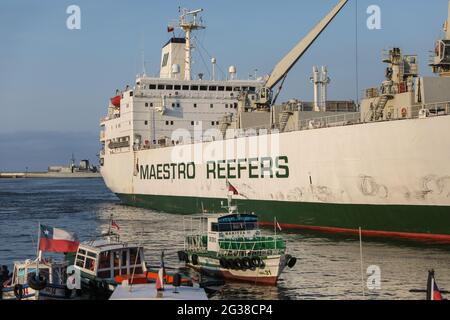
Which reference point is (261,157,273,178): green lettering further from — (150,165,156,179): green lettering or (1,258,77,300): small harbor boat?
(1,258,77,300): small harbor boat

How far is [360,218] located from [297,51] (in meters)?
15.6

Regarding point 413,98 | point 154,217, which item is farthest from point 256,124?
point 413,98

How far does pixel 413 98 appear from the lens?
2702 centimetres

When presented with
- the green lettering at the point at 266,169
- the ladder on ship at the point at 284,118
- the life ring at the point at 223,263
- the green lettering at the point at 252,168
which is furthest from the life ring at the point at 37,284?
the ladder on ship at the point at 284,118

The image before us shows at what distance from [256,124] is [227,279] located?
67.7ft

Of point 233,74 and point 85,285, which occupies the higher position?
point 233,74

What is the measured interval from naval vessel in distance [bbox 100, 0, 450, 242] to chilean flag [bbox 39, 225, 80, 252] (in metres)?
13.5

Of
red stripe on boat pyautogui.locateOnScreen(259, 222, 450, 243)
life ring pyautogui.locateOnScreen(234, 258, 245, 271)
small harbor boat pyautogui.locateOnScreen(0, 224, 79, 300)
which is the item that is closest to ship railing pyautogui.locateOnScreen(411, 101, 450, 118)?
red stripe on boat pyautogui.locateOnScreen(259, 222, 450, 243)

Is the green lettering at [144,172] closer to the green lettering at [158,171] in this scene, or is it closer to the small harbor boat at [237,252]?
the green lettering at [158,171]

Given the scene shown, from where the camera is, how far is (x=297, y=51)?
38.9 m

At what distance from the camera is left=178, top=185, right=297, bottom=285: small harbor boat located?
62.7ft

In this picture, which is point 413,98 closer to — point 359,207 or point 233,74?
point 359,207

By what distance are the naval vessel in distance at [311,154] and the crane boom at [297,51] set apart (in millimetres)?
76

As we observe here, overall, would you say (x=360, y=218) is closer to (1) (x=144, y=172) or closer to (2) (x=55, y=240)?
(2) (x=55, y=240)
